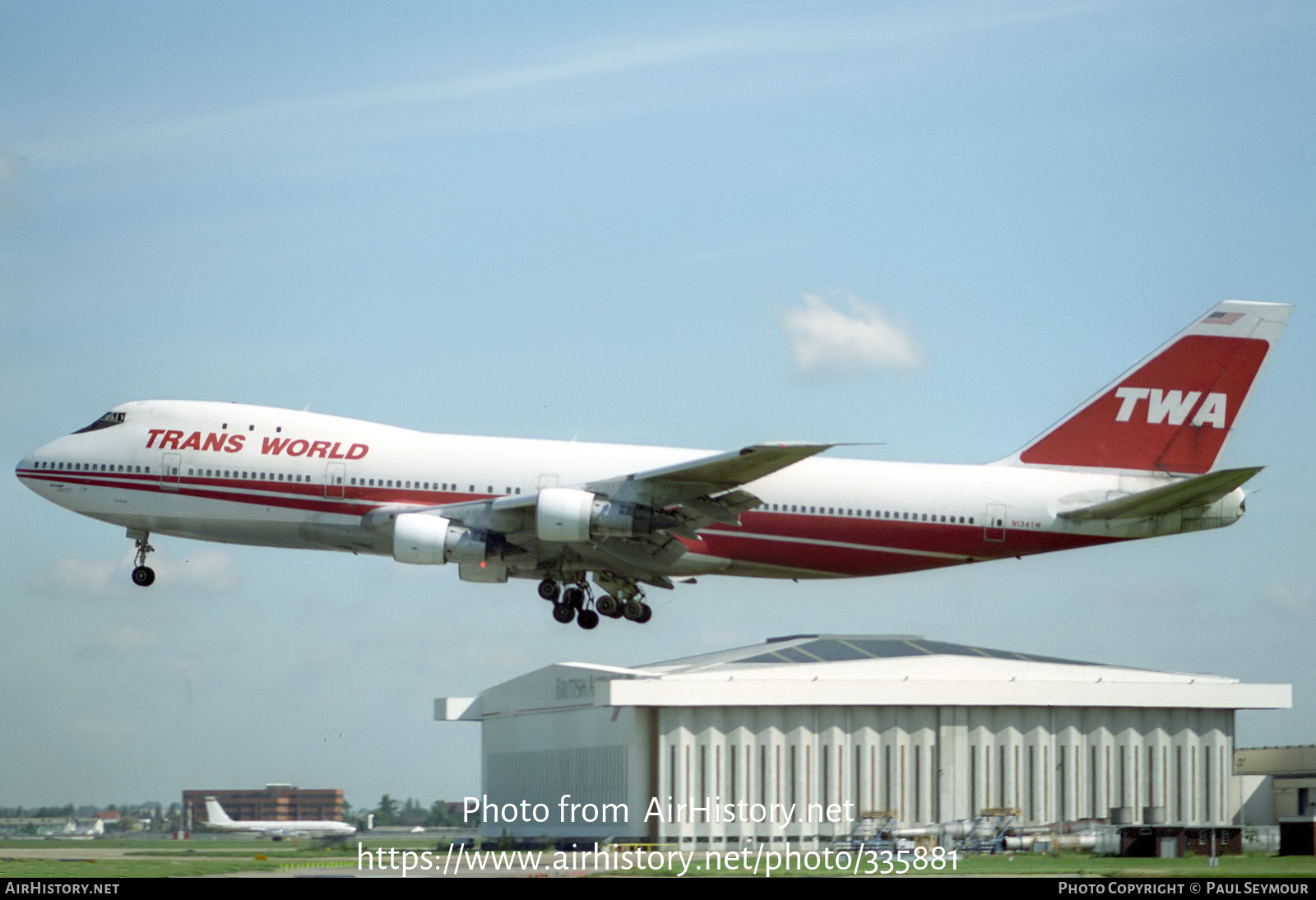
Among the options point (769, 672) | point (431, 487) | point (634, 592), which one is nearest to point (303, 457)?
point (431, 487)

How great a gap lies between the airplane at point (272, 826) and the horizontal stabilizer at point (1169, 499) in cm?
3988

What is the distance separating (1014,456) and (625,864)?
15.5 metres

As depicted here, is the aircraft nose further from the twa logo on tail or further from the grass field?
the twa logo on tail

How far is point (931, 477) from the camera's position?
47.0m

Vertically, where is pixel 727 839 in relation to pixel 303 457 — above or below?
below

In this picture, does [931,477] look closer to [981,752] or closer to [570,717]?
[981,752]

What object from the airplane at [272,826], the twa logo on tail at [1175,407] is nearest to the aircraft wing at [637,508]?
the twa logo on tail at [1175,407]

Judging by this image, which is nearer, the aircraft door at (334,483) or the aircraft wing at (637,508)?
the aircraft wing at (637,508)

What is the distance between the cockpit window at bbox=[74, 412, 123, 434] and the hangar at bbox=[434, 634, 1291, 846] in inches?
786

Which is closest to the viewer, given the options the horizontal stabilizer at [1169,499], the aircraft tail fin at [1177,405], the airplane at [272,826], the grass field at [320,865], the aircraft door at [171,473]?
the grass field at [320,865]

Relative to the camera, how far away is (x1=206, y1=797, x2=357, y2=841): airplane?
7862 cm

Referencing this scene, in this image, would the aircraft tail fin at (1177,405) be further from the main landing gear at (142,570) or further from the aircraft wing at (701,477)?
the main landing gear at (142,570)

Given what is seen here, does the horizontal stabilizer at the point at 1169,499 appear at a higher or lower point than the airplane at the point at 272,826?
higher

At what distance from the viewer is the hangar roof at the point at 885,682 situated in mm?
59688
